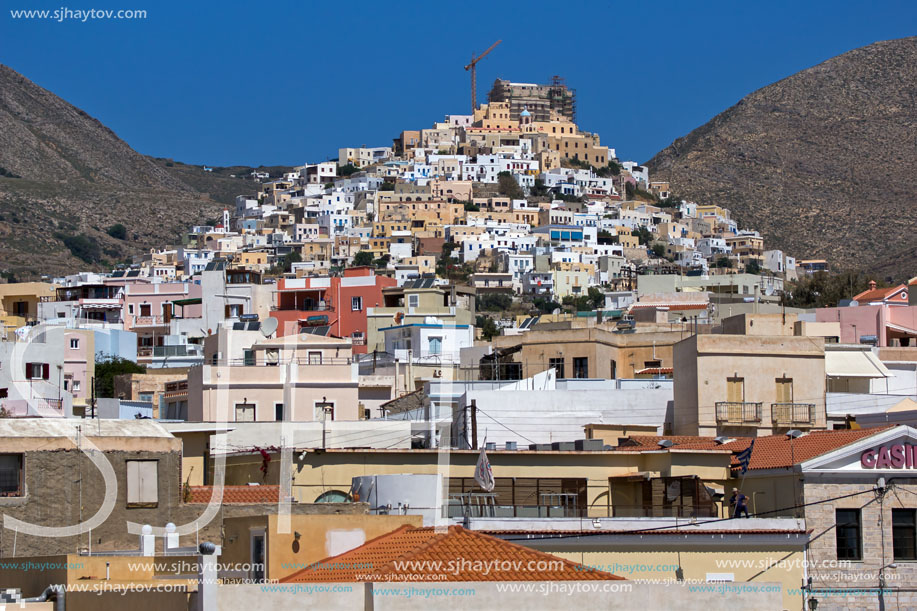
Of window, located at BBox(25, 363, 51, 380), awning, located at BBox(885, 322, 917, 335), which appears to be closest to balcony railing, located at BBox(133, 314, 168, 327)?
window, located at BBox(25, 363, 51, 380)

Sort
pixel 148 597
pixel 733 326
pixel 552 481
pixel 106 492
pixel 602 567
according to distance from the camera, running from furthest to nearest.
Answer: pixel 733 326 < pixel 552 481 < pixel 602 567 < pixel 106 492 < pixel 148 597

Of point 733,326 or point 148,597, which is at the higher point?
point 733,326

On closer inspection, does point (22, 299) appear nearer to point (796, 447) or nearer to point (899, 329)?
point (899, 329)

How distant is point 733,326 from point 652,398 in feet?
19.7

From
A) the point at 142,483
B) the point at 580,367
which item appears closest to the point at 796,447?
the point at 142,483

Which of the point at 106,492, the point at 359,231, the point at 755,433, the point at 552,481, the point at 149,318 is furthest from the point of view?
the point at 359,231

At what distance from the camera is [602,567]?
1783 centimetres

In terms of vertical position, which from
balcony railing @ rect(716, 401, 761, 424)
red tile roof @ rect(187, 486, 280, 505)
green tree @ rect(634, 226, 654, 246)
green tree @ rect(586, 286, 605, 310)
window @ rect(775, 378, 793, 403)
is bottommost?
red tile roof @ rect(187, 486, 280, 505)

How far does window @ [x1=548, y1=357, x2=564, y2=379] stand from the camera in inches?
1385

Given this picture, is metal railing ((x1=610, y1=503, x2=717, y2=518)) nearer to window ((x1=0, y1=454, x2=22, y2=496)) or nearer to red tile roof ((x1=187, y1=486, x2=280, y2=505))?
red tile roof ((x1=187, y1=486, x2=280, y2=505))

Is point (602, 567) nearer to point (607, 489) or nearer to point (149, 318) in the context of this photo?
point (607, 489)

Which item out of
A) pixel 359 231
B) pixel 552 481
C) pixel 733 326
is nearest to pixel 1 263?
pixel 359 231

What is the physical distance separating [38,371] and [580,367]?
13.6 m

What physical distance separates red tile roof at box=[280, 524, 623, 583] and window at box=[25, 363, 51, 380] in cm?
2412
